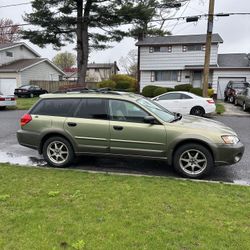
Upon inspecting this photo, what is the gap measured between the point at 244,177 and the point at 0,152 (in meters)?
5.91

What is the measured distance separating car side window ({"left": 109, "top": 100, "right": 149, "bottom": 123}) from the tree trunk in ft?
67.2

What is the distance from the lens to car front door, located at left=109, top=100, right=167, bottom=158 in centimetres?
562

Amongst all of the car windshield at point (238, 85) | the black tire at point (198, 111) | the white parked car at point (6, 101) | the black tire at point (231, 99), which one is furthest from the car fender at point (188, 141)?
the car windshield at point (238, 85)

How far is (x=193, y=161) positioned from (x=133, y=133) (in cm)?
126

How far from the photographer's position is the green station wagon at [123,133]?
17.9 feet

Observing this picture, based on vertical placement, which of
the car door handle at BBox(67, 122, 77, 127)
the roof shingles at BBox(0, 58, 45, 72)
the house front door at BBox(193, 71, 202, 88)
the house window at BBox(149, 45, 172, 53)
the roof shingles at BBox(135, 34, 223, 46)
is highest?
the roof shingles at BBox(135, 34, 223, 46)

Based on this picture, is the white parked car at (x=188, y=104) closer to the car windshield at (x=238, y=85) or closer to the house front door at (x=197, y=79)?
the car windshield at (x=238, y=85)

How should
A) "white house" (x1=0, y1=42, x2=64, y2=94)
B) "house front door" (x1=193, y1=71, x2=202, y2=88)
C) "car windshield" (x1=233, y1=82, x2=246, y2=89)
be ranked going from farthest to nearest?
"white house" (x1=0, y1=42, x2=64, y2=94), "house front door" (x1=193, y1=71, x2=202, y2=88), "car windshield" (x1=233, y1=82, x2=246, y2=89)

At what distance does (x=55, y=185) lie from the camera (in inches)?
195

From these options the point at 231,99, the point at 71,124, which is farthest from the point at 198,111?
the point at 231,99

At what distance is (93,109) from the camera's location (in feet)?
20.0

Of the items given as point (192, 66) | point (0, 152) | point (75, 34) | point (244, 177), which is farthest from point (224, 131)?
point (75, 34)

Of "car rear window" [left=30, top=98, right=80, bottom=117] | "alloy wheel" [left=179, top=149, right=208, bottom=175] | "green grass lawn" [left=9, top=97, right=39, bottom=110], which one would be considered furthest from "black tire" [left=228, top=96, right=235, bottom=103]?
"car rear window" [left=30, top=98, right=80, bottom=117]

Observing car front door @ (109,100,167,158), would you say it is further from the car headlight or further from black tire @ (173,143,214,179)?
the car headlight
